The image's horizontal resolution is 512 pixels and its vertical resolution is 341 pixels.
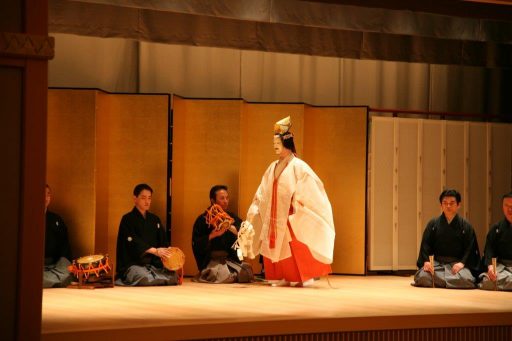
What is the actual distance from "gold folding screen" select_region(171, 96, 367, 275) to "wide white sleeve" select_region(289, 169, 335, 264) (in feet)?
3.72

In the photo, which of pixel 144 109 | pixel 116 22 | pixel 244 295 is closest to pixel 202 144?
pixel 144 109

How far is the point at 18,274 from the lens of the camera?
4.73 m

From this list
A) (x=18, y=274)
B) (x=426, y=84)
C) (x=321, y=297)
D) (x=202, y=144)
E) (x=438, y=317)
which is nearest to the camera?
(x=18, y=274)

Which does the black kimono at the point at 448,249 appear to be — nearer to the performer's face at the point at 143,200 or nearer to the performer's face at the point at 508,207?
the performer's face at the point at 508,207

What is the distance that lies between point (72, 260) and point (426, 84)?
515 centimetres

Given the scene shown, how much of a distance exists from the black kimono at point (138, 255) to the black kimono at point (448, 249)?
260 centimetres

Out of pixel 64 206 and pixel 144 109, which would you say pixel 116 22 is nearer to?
pixel 144 109

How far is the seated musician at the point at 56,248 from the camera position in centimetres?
815

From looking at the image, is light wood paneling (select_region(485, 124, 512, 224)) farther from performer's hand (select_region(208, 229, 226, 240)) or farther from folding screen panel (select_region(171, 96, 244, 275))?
performer's hand (select_region(208, 229, 226, 240))

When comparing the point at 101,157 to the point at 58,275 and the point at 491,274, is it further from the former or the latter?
the point at 491,274

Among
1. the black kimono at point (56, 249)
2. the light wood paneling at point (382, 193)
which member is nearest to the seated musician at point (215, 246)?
the black kimono at point (56, 249)

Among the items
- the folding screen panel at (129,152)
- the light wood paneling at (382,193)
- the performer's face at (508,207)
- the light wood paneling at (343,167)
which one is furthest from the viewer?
the light wood paneling at (382,193)

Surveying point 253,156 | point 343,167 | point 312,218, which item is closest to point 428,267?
point 312,218

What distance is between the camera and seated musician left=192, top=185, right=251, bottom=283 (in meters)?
8.69
